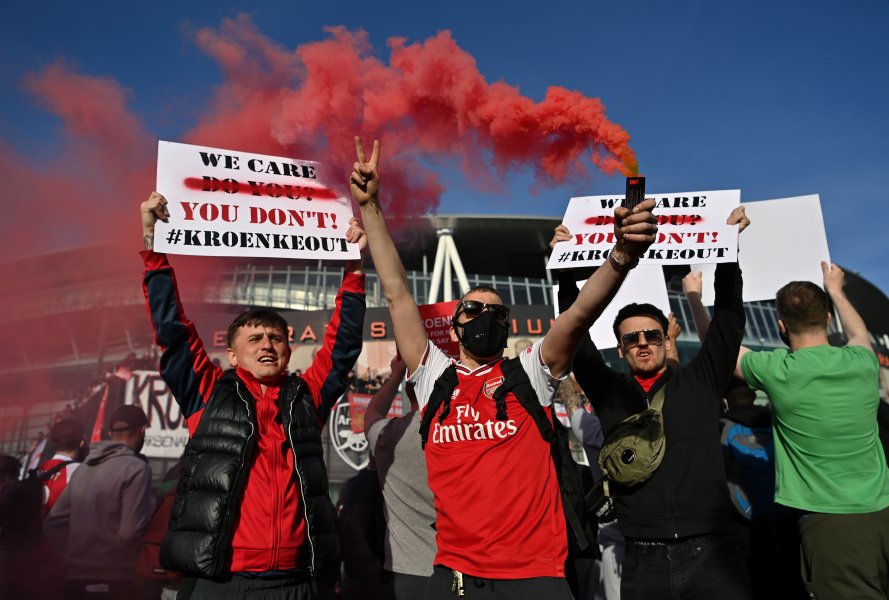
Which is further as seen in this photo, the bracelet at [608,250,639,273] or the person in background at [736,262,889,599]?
the person in background at [736,262,889,599]

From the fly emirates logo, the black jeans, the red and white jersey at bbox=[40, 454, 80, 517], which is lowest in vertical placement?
the black jeans

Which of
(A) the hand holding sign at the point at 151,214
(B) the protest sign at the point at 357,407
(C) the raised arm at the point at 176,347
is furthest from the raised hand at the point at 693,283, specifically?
(B) the protest sign at the point at 357,407

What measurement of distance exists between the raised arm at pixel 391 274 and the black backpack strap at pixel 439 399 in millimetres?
220

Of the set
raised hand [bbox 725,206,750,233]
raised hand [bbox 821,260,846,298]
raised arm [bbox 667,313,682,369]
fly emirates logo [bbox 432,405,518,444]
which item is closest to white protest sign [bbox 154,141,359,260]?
fly emirates logo [bbox 432,405,518,444]

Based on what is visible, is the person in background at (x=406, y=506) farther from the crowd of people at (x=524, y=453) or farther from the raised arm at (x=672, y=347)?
the raised arm at (x=672, y=347)

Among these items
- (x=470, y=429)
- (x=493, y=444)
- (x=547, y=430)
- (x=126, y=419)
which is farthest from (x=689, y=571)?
(x=126, y=419)

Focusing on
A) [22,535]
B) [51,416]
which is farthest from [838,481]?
[51,416]

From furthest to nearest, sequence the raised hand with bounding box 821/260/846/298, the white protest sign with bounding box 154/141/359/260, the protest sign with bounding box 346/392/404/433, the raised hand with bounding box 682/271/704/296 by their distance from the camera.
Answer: the protest sign with bounding box 346/392/404/433
the raised hand with bounding box 821/260/846/298
the raised hand with bounding box 682/271/704/296
the white protest sign with bounding box 154/141/359/260

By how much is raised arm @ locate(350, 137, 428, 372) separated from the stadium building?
146cm

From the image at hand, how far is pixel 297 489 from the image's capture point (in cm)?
288

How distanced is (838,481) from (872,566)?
41 cm

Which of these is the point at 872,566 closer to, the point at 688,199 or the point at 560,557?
the point at 560,557

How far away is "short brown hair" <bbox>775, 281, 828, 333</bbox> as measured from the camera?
Result: 3.51 m

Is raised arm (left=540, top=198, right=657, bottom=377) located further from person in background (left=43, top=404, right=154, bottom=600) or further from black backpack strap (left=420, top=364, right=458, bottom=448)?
person in background (left=43, top=404, right=154, bottom=600)
